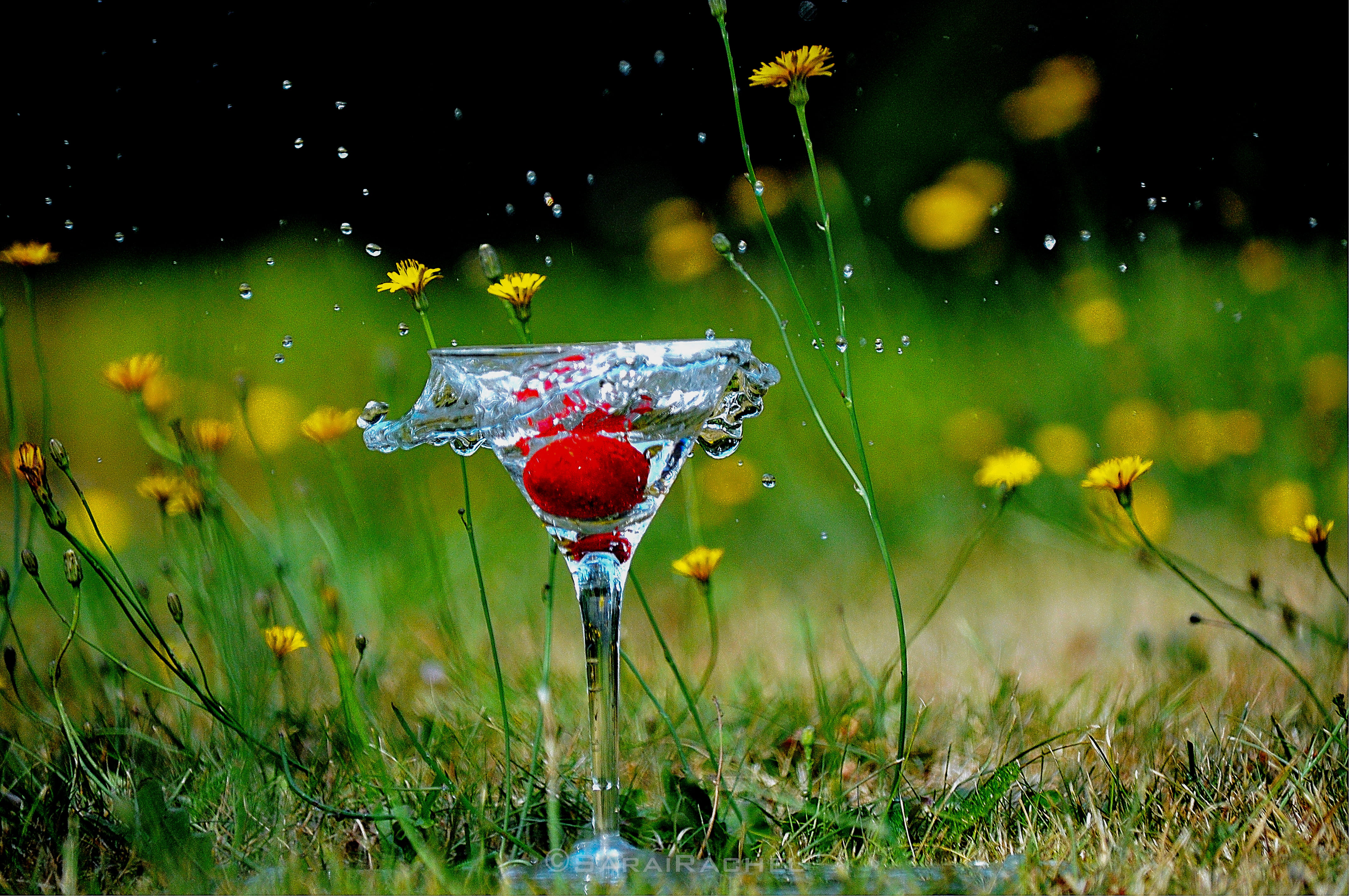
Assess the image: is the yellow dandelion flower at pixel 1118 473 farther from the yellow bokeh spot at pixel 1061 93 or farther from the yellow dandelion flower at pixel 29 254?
the yellow bokeh spot at pixel 1061 93

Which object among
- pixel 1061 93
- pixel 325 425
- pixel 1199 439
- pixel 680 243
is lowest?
pixel 1199 439

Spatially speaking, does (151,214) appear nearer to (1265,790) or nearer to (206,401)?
(206,401)

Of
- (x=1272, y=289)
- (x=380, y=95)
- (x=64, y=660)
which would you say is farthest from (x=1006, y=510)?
(x=64, y=660)

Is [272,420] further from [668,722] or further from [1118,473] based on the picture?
[1118,473]

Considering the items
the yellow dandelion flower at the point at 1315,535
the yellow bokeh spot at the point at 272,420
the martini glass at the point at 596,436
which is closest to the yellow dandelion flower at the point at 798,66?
the martini glass at the point at 596,436

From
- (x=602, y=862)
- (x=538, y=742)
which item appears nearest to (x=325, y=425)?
(x=538, y=742)

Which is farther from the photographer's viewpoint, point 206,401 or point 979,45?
point 979,45
